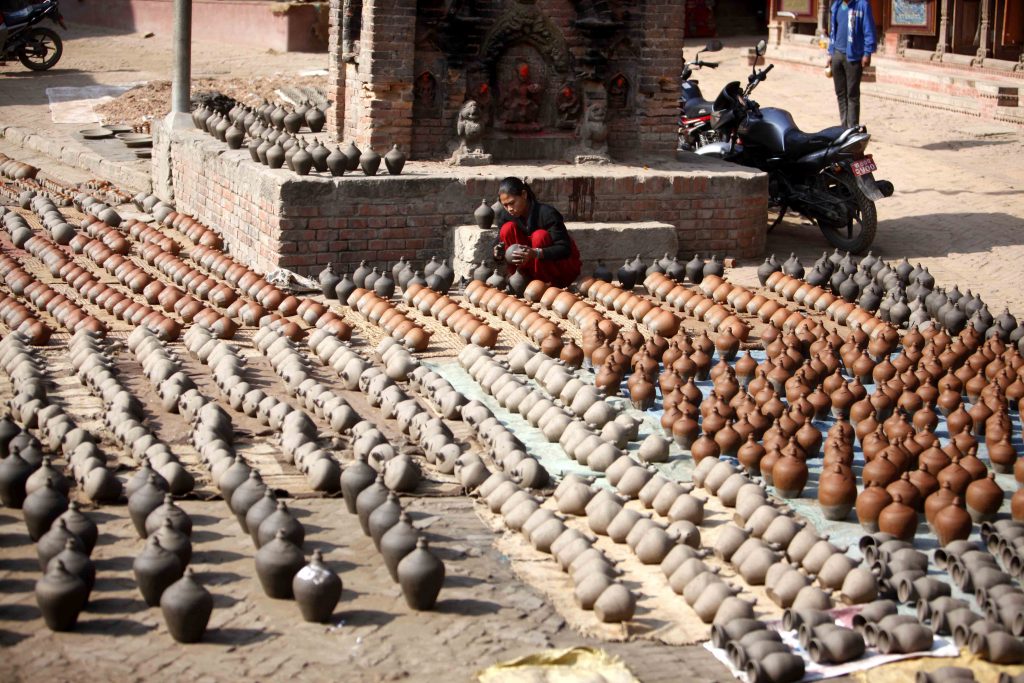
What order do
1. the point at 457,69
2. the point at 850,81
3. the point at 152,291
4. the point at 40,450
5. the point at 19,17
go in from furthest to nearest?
the point at 19,17
the point at 850,81
the point at 457,69
the point at 152,291
the point at 40,450

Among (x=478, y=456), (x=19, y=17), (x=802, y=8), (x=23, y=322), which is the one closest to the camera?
(x=478, y=456)

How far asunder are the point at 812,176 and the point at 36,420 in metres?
7.03

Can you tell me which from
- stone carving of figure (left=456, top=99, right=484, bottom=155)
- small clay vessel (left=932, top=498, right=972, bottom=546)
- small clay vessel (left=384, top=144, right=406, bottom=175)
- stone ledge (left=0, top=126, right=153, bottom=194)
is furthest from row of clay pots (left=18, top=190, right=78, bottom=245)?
small clay vessel (left=932, top=498, right=972, bottom=546)

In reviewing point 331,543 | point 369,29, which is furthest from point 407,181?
point 331,543

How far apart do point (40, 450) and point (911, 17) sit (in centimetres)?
1581

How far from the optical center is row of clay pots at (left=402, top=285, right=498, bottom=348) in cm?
862

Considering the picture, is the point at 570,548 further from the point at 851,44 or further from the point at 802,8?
the point at 802,8

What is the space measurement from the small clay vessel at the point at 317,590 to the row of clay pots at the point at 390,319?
3.71 m

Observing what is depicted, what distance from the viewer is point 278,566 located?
16.6ft

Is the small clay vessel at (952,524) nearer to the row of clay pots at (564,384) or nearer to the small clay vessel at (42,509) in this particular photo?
the row of clay pots at (564,384)

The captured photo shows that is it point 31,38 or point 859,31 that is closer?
point 859,31

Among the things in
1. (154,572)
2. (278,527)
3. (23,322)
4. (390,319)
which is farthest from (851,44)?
(154,572)

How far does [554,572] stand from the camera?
218 inches

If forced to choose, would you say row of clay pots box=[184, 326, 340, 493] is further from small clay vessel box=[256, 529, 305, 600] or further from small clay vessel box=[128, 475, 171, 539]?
small clay vessel box=[256, 529, 305, 600]
